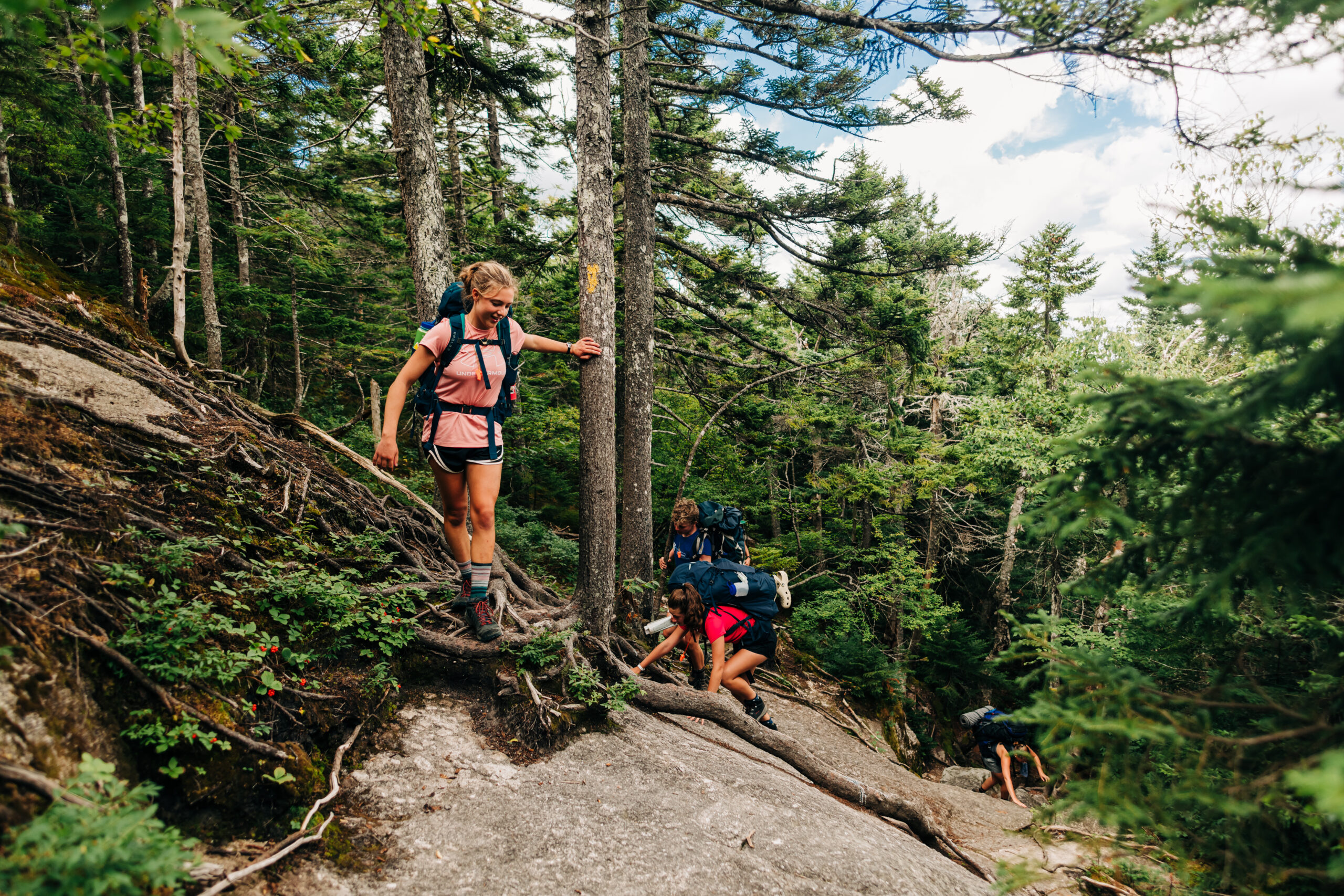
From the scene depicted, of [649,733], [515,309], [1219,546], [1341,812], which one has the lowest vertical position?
[649,733]

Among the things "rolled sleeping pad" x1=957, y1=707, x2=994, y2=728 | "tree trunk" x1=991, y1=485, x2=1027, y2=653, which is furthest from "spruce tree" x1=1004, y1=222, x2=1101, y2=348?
"rolled sleeping pad" x1=957, y1=707, x2=994, y2=728

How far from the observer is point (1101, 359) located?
14.4 meters

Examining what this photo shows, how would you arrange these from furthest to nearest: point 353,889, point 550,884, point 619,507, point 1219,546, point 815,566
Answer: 1. point 815,566
2. point 619,507
3. point 550,884
4. point 353,889
5. point 1219,546

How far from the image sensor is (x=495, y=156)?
1477cm

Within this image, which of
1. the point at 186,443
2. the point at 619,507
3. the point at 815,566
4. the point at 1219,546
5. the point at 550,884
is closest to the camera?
the point at 1219,546

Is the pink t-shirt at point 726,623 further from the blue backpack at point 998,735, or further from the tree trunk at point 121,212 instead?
the tree trunk at point 121,212

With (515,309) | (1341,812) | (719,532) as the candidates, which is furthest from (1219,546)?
(515,309)

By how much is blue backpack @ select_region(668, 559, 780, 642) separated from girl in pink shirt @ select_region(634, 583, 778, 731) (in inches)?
2.2

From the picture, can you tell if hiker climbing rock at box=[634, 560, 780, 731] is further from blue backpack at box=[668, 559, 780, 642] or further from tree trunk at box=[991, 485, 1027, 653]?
tree trunk at box=[991, 485, 1027, 653]

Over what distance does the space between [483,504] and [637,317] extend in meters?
3.61

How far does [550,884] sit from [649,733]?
1578 millimetres

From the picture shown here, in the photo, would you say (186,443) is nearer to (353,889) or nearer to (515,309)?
(353,889)

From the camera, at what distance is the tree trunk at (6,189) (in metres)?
8.19

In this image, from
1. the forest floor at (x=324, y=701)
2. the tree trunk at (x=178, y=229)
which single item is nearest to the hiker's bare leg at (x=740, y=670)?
the forest floor at (x=324, y=701)
